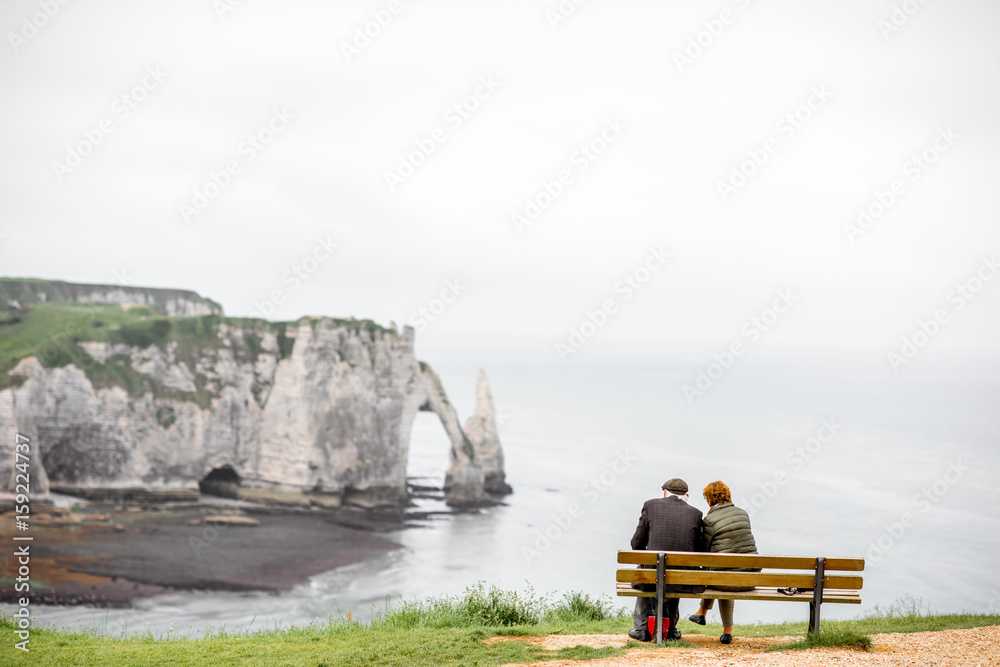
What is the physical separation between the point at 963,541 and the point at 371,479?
45.4 meters

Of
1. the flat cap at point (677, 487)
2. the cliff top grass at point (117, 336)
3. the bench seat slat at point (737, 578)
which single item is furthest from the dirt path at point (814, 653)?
the cliff top grass at point (117, 336)

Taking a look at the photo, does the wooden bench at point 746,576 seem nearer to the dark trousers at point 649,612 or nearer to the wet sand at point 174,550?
the dark trousers at point 649,612

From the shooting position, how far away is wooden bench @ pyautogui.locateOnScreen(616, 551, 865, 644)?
8648mm

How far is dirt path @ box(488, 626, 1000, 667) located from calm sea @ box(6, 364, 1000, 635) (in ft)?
37.1

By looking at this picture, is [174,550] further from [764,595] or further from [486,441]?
[764,595]

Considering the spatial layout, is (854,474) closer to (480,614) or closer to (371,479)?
(371,479)

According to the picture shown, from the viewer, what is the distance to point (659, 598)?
8.93m

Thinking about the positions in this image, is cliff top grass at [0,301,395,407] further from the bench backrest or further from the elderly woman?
the elderly woman

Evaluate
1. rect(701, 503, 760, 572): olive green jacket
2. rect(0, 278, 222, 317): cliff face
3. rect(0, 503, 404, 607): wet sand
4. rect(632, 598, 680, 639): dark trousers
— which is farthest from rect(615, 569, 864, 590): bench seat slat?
rect(0, 278, 222, 317): cliff face

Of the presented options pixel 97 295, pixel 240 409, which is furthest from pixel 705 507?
pixel 97 295

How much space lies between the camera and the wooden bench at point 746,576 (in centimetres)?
865

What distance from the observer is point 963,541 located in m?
53.5

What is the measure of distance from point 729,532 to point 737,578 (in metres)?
0.56

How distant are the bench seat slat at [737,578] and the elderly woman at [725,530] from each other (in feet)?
0.80
